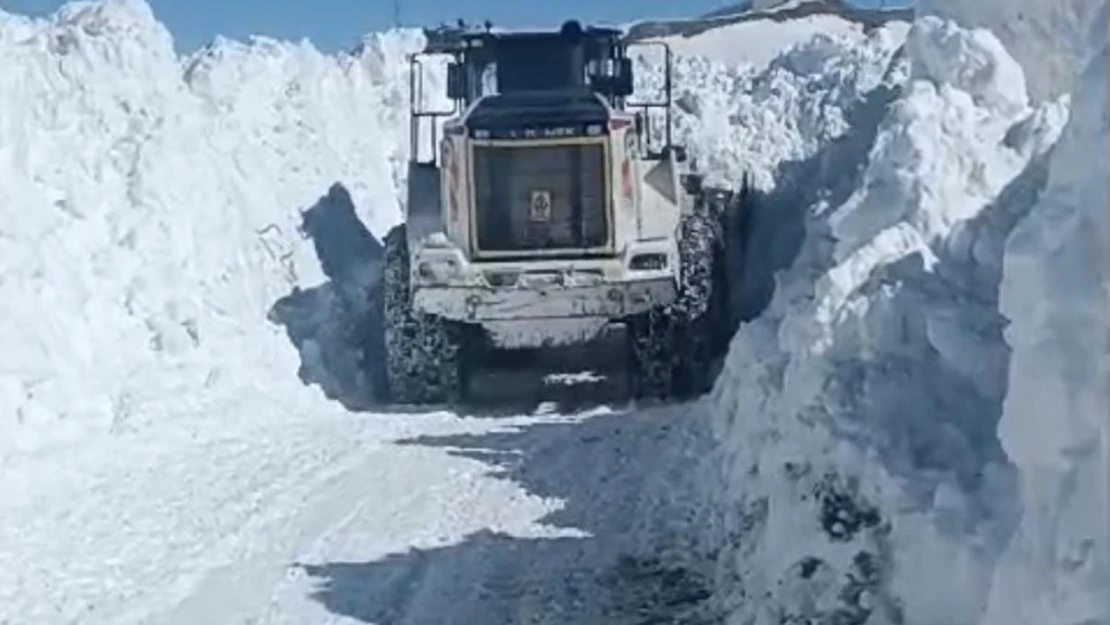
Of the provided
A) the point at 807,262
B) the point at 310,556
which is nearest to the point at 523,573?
the point at 310,556

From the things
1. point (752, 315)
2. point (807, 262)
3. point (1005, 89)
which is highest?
point (1005, 89)

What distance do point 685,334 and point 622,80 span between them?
2.25m

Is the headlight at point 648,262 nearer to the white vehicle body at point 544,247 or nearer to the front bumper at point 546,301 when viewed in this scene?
the white vehicle body at point 544,247

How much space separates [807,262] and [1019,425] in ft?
23.6

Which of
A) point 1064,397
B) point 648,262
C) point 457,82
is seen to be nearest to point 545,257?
point 648,262

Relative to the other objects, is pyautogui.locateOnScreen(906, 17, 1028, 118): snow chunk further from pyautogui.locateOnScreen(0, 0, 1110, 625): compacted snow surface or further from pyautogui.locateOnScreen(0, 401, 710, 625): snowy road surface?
pyautogui.locateOnScreen(0, 401, 710, 625): snowy road surface

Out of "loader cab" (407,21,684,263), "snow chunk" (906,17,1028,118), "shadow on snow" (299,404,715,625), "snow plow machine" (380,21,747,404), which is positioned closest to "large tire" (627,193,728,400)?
"snow plow machine" (380,21,747,404)

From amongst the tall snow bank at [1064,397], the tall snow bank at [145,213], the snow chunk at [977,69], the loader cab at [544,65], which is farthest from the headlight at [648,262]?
the tall snow bank at [1064,397]

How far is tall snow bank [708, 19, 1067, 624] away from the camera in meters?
6.60

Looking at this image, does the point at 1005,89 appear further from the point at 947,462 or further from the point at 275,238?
the point at 275,238

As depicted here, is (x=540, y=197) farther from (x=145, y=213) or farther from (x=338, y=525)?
(x=338, y=525)

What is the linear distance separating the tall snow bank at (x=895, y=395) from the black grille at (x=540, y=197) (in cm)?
399

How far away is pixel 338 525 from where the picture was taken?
33.2 ft

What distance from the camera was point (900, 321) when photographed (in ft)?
26.6
